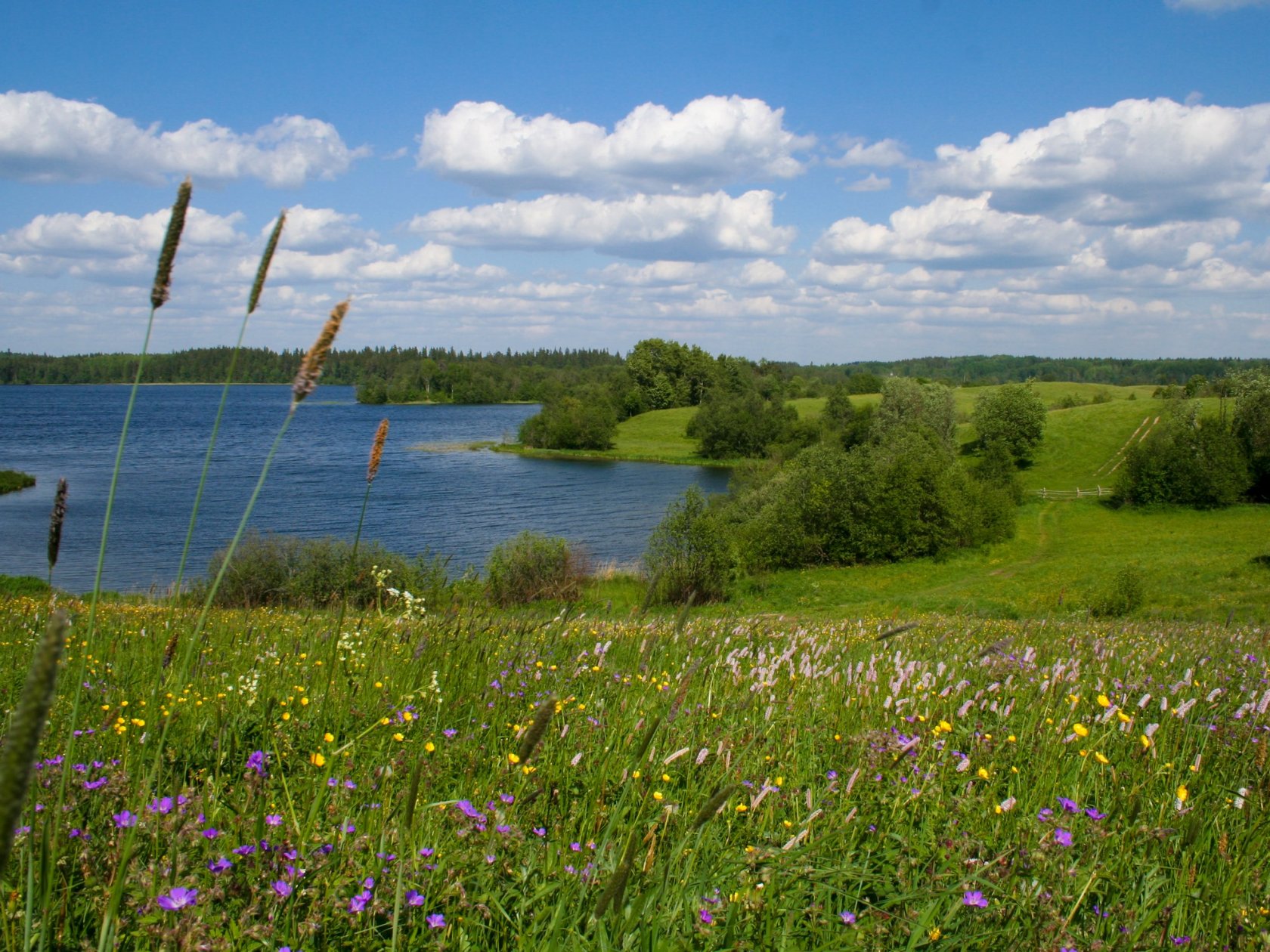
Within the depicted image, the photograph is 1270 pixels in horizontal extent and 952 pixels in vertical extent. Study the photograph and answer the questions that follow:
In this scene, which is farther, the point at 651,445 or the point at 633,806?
the point at 651,445

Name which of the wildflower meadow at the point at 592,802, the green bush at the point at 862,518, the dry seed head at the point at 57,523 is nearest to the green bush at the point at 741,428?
the green bush at the point at 862,518

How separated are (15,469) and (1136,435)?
11867 cm

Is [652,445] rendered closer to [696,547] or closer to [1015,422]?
[1015,422]

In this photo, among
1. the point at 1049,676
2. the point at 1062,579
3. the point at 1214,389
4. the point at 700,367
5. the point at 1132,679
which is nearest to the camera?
the point at 1049,676

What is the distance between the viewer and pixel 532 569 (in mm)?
44969

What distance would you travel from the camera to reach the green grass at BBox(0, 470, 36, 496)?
75938 mm

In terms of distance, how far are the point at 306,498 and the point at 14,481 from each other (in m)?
27.4

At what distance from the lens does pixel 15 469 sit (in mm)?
90188

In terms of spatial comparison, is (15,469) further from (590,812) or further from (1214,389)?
(1214,389)

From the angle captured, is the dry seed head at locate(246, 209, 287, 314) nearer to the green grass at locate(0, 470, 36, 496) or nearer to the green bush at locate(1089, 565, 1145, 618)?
the green bush at locate(1089, 565, 1145, 618)

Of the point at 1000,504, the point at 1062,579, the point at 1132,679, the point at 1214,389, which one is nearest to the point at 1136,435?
the point at 1214,389

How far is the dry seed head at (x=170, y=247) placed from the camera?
69.7 inches

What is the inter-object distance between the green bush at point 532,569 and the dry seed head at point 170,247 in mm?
39850

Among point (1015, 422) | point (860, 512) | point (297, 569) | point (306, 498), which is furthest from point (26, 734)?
point (1015, 422)
